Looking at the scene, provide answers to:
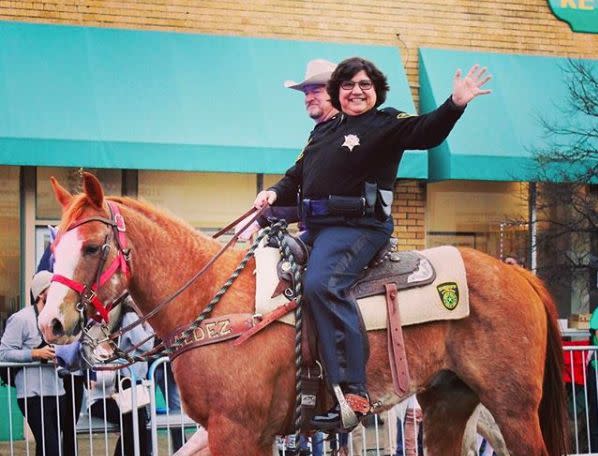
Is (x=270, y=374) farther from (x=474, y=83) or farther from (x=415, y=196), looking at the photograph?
(x=415, y=196)

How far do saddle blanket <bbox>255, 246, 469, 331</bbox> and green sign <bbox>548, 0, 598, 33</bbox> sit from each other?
9.33 m

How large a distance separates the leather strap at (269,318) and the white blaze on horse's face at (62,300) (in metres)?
0.88

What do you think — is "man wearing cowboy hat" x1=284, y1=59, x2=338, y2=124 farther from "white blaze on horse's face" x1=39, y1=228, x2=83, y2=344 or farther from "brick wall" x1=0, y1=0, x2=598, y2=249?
"brick wall" x1=0, y1=0, x2=598, y2=249

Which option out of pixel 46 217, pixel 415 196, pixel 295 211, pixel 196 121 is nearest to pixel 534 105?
pixel 415 196

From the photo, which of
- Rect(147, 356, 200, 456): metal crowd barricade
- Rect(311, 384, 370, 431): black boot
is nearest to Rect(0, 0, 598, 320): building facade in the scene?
Rect(147, 356, 200, 456): metal crowd barricade

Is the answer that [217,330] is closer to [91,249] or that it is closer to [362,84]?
[91,249]

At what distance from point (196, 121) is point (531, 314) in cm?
668

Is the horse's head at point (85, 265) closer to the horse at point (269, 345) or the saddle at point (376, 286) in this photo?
the horse at point (269, 345)

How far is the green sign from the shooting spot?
14.2 m

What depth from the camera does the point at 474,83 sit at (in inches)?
204

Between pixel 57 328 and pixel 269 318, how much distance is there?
43.9 inches

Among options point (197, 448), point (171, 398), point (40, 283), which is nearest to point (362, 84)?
point (197, 448)

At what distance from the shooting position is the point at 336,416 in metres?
5.43

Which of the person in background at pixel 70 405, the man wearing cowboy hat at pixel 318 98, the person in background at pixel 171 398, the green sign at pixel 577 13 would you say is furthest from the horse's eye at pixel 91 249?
the green sign at pixel 577 13
